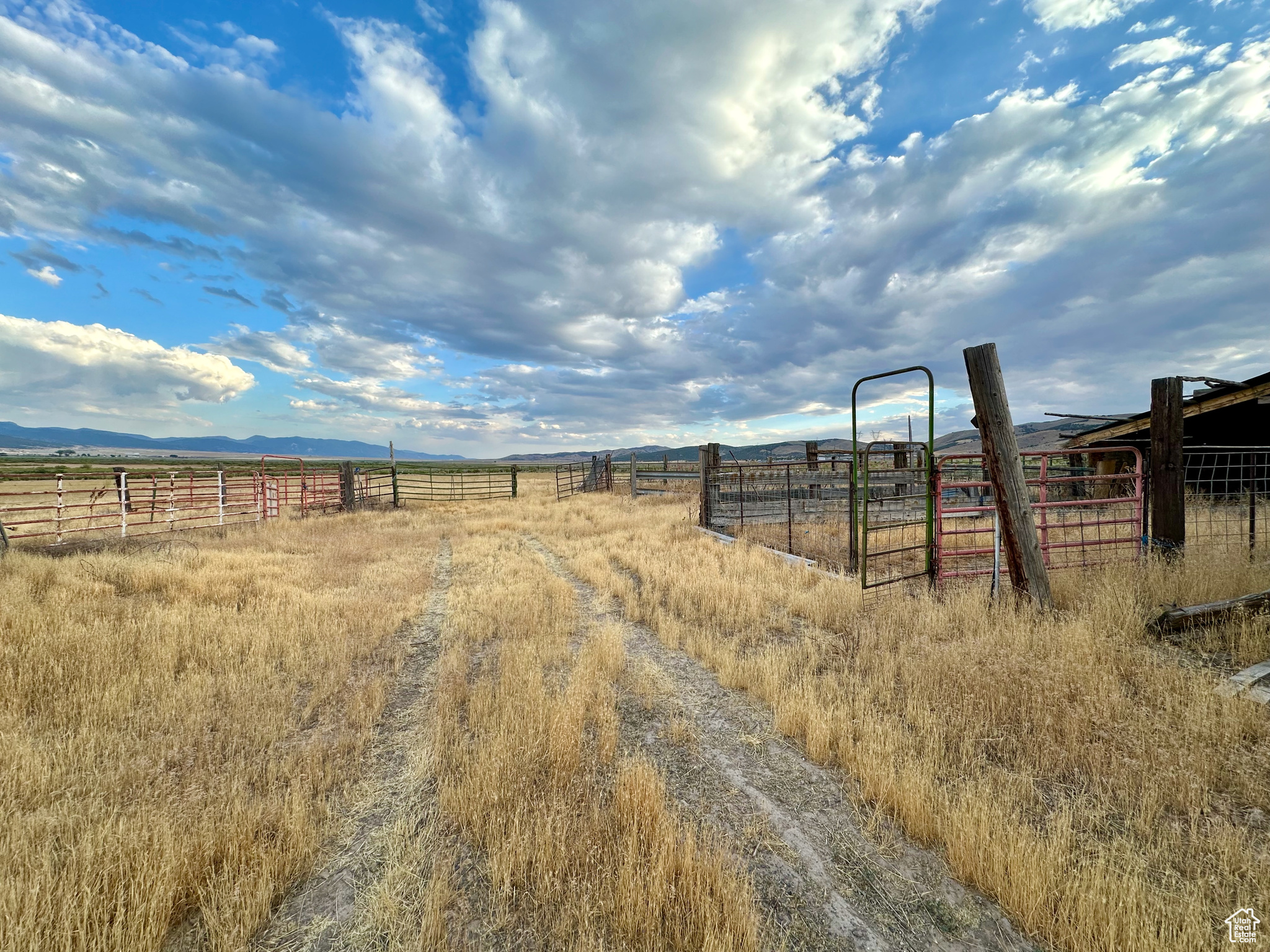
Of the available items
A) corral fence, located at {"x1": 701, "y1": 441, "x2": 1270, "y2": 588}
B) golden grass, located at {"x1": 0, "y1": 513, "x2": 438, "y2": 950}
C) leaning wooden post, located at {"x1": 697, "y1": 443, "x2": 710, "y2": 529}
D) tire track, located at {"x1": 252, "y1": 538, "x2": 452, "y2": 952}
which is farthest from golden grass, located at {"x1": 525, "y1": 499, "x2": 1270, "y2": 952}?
leaning wooden post, located at {"x1": 697, "y1": 443, "x2": 710, "y2": 529}

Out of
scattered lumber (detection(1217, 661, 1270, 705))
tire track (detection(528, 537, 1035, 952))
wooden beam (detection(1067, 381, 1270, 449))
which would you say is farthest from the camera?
wooden beam (detection(1067, 381, 1270, 449))

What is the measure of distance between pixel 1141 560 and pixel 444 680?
9.74 metres

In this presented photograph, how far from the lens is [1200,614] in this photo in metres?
5.07

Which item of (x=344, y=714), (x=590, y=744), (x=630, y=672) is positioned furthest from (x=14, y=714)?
(x=630, y=672)

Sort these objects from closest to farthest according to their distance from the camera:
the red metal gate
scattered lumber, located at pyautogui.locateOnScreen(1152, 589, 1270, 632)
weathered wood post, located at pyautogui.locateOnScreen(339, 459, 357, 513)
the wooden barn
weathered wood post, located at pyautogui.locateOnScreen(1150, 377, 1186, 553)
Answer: scattered lumber, located at pyautogui.locateOnScreen(1152, 589, 1270, 632)
the red metal gate
weathered wood post, located at pyautogui.locateOnScreen(1150, 377, 1186, 553)
the wooden barn
weathered wood post, located at pyautogui.locateOnScreen(339, 459, 357, 513)

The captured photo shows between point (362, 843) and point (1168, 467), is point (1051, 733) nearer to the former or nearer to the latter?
point (362, 843)

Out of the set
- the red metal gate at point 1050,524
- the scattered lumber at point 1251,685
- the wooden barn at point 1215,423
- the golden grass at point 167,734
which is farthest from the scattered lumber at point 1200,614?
the wooden barn at point 1215,423

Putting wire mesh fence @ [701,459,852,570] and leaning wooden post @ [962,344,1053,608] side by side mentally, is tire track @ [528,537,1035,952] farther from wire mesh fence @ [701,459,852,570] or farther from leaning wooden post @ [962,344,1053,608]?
wire mesh fence @ [701,459,852,570]

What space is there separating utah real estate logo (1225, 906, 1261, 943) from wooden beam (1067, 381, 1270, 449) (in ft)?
32.0

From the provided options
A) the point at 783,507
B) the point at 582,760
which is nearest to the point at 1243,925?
the point at 582,760

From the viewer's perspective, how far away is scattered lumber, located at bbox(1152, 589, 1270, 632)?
5051mm

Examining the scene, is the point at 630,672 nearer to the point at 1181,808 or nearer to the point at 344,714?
the point at 344,714

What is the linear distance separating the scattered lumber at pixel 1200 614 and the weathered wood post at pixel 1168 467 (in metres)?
2.13

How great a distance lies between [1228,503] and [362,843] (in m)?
21.1
